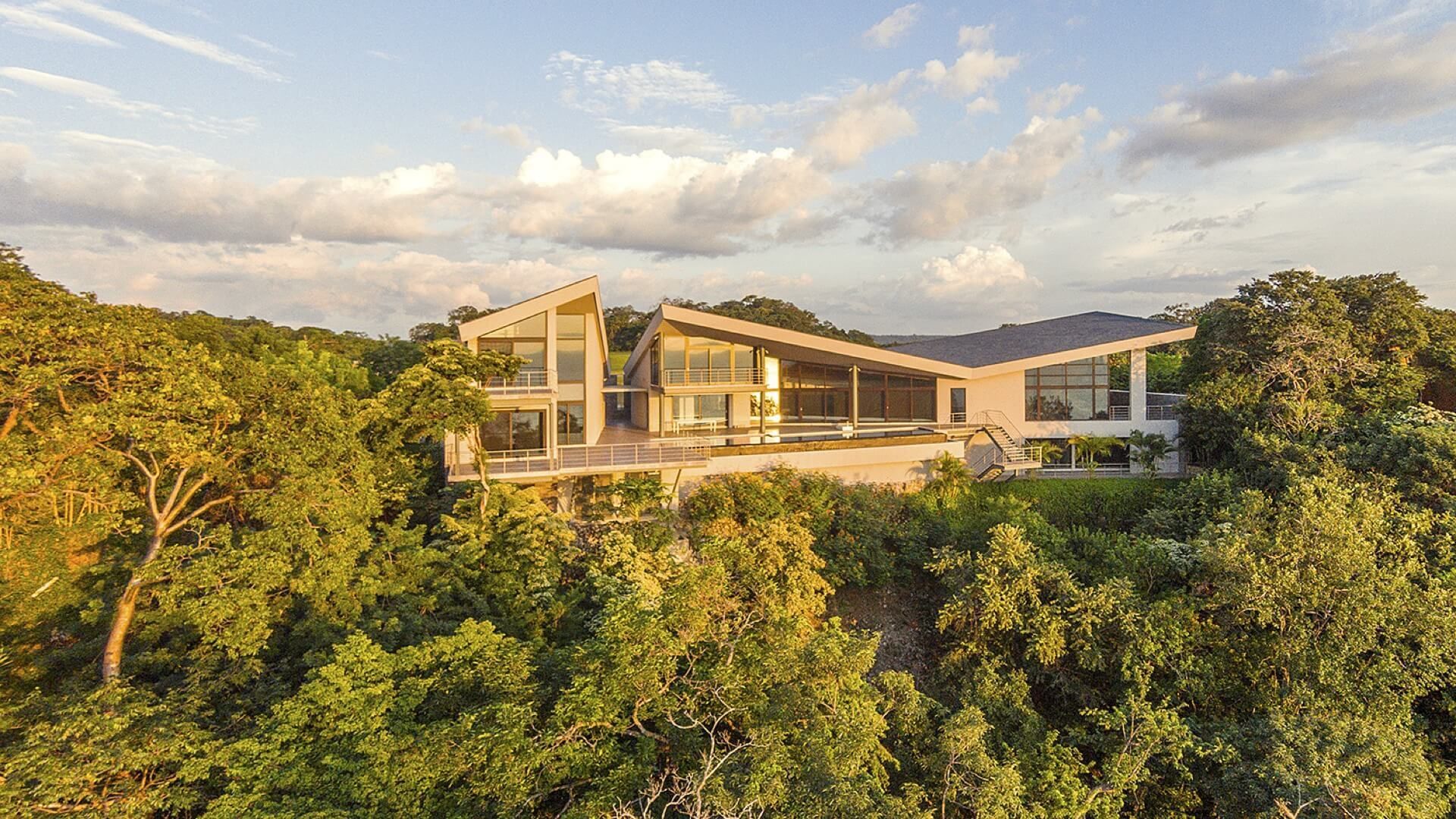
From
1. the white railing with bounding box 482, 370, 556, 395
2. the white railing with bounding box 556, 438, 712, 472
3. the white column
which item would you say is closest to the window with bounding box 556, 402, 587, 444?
the white railing with bounding box 482, 370, 556, 395

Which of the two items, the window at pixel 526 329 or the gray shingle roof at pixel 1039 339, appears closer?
the window at pixel 526 329

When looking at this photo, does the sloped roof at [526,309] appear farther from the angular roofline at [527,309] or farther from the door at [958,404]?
the door at [958,404]

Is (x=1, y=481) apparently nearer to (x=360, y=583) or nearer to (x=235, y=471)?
(x=235, y=471)

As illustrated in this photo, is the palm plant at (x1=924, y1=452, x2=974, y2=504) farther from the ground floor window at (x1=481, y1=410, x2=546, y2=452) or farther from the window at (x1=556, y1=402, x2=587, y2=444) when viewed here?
the ground floor window at (x1=481, y1=410, x2=546, y2=452)

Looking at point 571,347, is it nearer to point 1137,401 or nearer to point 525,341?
point 525,341

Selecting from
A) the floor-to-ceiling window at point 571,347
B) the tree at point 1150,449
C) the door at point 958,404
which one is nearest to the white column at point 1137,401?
the tree at point 1150,449

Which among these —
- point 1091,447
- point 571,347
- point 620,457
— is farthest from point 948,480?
point 571,347

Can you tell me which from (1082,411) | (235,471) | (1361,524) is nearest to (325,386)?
(235,471)
